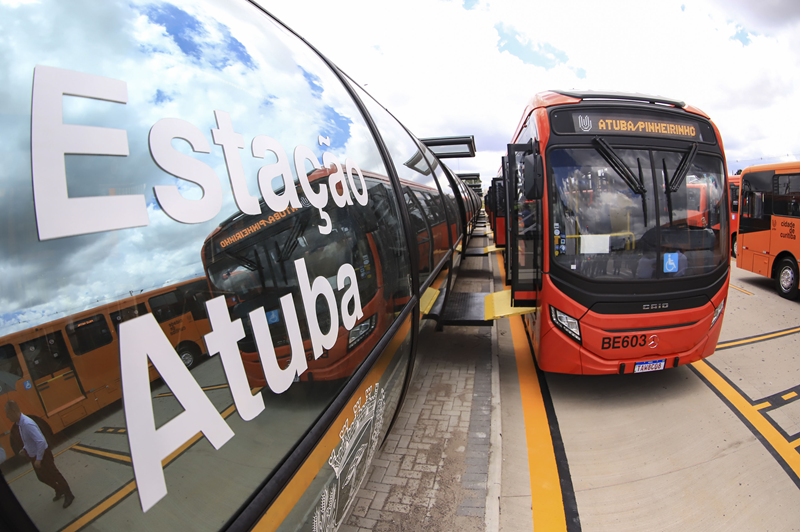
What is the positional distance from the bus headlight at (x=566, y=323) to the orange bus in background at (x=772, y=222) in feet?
24.6

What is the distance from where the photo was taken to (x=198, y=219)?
105 cm

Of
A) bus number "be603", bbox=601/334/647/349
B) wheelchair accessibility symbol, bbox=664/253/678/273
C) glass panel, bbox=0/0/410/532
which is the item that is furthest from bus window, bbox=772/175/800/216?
glass panel, bbox=0/0/410/532

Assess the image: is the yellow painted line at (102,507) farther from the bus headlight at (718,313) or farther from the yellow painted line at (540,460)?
the bus headlight at (718,313)

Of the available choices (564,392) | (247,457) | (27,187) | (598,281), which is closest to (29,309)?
(27,187)

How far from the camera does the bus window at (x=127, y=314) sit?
0.86 meters

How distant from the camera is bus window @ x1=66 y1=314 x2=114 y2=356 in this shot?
810mm

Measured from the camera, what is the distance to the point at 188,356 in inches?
38.7

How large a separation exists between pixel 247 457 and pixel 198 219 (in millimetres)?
714

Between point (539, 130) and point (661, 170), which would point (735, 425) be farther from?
point (539, 130)

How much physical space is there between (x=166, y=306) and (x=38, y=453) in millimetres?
347

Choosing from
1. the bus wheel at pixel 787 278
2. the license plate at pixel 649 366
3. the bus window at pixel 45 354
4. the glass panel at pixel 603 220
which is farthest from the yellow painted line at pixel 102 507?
the bus wheel at pixel 787 278

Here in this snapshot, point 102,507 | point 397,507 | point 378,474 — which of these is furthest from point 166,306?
point 378,474

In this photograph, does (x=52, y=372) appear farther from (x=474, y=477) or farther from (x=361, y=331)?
(x=474, y=477)

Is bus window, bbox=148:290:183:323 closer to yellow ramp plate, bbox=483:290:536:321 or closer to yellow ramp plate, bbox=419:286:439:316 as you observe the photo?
yellow ramp plate, bbox=419:286:439:316
